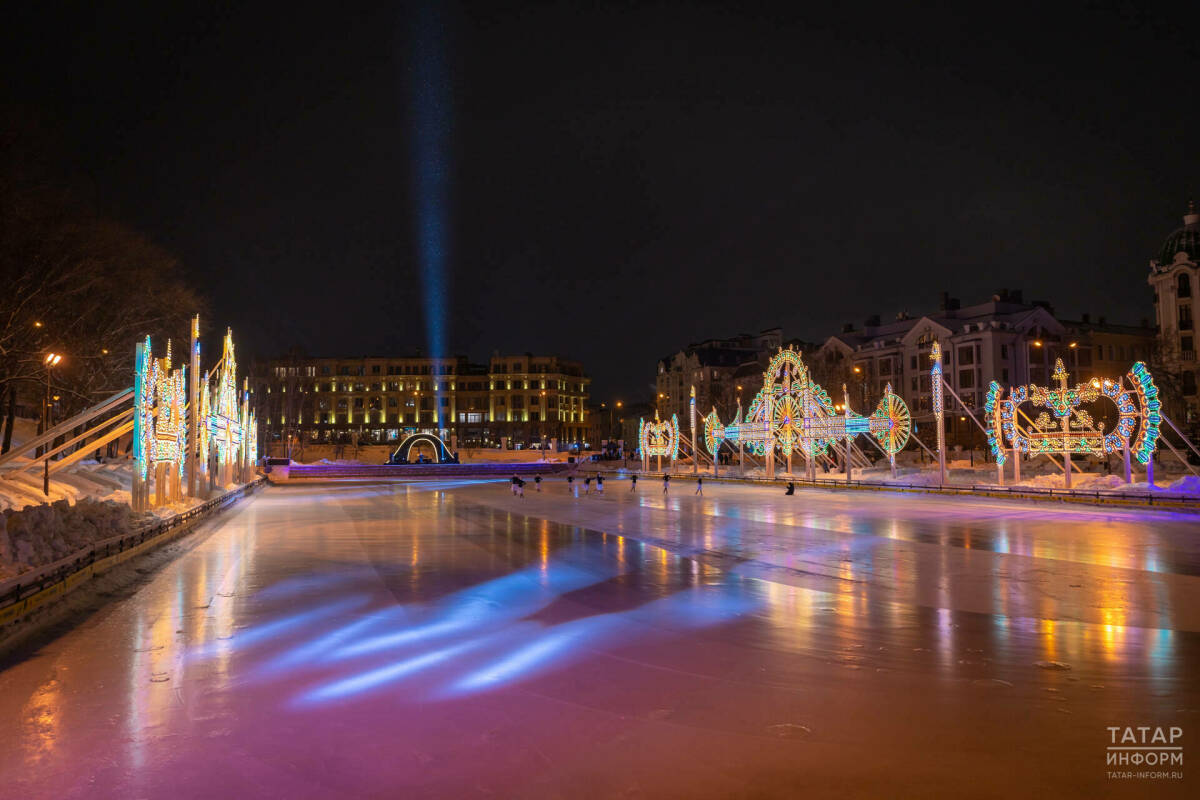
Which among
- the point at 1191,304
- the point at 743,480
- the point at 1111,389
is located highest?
the point at 1191,304

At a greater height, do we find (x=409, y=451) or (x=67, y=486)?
(x=409, y=451)

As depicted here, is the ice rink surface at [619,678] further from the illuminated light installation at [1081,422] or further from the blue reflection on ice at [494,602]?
the illuminated light installation at [1081,422]

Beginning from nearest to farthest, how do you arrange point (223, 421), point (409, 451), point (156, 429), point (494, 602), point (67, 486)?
point (494, 602), point (156, 429), point (67, 486), point (223, 421), point (409, 451)

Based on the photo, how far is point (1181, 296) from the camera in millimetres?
63438

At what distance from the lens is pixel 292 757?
574cm

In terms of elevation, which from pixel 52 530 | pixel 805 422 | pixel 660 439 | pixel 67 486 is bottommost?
pixel 52 530

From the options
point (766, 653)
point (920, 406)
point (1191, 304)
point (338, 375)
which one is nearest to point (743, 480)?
point (920, 406)

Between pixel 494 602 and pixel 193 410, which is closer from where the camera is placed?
pixel 494 602

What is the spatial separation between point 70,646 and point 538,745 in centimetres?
662

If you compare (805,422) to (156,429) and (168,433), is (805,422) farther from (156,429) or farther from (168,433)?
(156,429)

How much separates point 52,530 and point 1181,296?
248 ft

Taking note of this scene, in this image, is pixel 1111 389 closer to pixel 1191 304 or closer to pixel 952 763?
pixel 952 763

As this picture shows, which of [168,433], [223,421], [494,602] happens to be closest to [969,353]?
[223,421]

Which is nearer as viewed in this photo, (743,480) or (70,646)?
(70,646)
